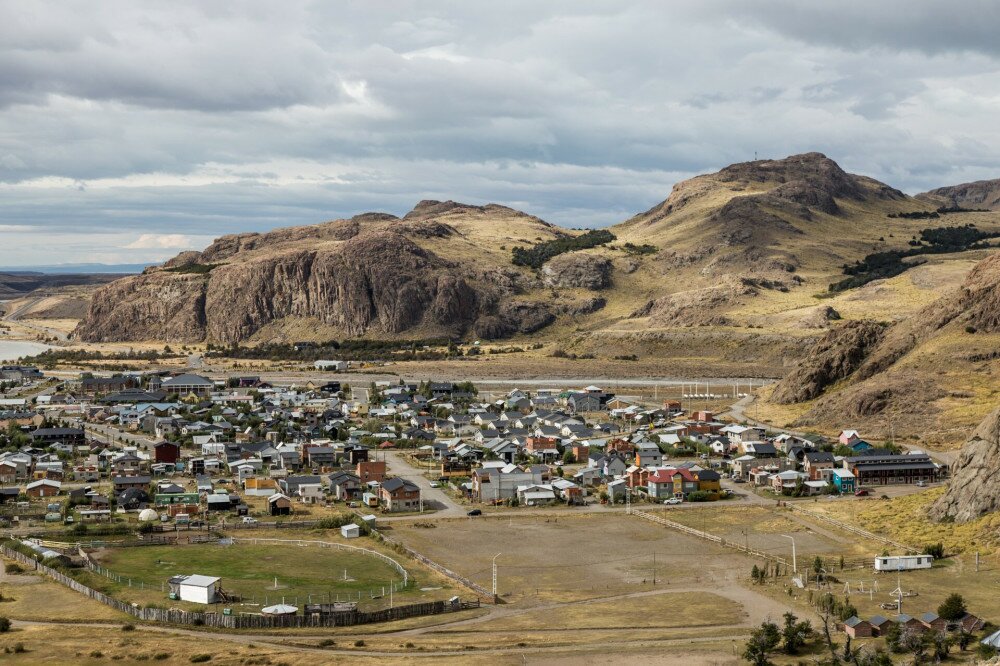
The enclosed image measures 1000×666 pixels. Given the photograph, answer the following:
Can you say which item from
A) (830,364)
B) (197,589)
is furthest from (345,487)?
(830,364)

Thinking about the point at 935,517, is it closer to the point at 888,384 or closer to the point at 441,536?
the point at 441,536

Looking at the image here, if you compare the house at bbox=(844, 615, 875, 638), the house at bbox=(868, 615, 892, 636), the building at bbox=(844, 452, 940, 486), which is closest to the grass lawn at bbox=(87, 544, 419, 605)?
the house at bbox=(844, 615, 875, 638)

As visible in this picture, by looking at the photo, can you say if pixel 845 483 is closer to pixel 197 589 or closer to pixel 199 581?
pixel 199 581

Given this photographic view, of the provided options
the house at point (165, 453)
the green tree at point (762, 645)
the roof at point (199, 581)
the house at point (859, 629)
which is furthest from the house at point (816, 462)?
the house at point (165, 453)

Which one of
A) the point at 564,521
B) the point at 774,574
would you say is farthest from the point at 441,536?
Answer: the point at 774,574

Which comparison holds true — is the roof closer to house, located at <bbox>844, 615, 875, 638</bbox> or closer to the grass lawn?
the grass lawn
